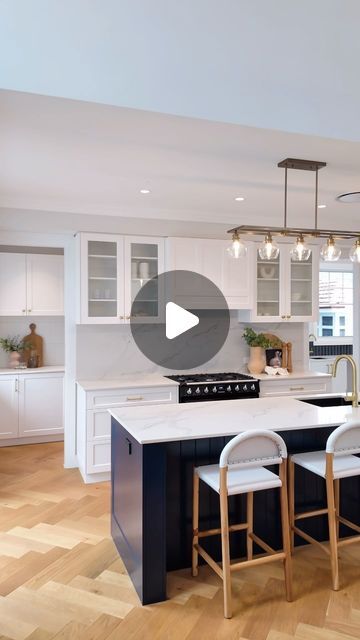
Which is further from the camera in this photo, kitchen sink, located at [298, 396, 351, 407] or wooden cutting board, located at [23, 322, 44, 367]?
wooden cutting board, located at [23, 322, 44, 367]

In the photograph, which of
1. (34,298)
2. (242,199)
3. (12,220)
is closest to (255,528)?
(242,199)

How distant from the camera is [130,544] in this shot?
8.79 ft

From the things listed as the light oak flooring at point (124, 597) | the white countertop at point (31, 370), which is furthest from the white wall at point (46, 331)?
the light oak flooring at point (124, 597)

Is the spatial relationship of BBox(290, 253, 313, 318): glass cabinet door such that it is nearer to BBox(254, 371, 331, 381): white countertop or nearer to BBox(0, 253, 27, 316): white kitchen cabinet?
BBox(254, 371, 331, 381): white countertop

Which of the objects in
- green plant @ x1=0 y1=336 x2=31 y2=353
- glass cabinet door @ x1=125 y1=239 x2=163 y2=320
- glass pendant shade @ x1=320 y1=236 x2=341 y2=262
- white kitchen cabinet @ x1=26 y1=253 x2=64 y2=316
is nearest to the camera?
glass pendant shade @ x1=320 y1=236 x2=341 y2=262

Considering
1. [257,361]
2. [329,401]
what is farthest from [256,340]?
[329,401]

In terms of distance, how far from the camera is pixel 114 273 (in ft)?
14.5

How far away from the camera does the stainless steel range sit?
14.2 feet

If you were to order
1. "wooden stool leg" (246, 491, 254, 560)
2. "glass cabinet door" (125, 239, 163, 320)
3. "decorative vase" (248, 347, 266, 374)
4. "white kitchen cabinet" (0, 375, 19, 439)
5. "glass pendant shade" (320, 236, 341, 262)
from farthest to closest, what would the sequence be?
"white kitchen cabinet" (0, 375, 19, 439), "decorative vase" (248, 347, 266, 374), "glass cabinet door" (125, 239, 163, 320), "glass pendant shade" (320, 236, 341, 262), "wooden stool leg" (246, 491, 254, 560)

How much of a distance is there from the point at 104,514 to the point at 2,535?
0.72 m

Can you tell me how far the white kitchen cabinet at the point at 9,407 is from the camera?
17.1 feet

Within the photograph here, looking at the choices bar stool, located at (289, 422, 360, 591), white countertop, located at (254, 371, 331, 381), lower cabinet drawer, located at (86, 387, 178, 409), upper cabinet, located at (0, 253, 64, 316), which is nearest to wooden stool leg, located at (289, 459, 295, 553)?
bar stool, located at (289, 422, 360, 591)

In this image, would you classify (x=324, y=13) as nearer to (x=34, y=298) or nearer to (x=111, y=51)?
(x=111, y=51)
